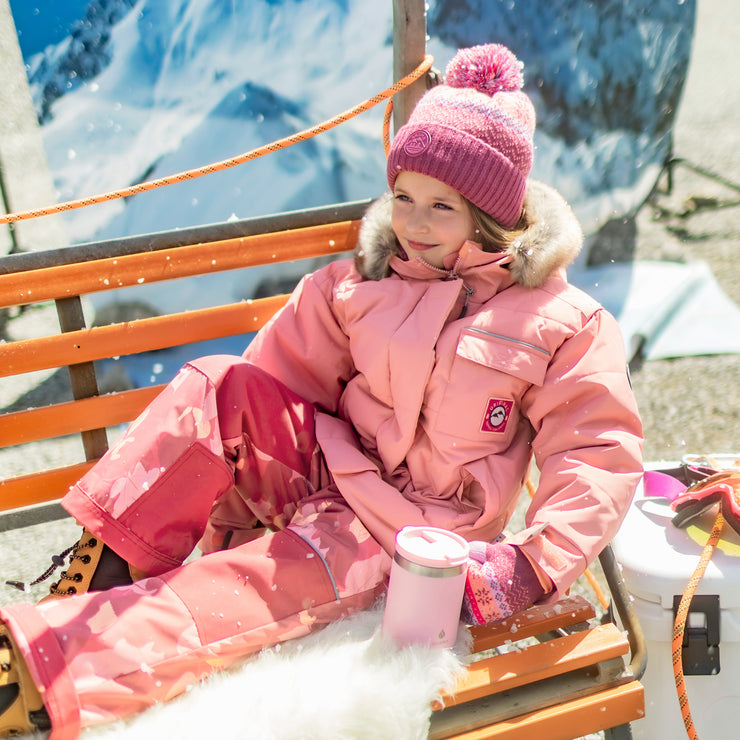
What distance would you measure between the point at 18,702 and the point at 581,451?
112cm

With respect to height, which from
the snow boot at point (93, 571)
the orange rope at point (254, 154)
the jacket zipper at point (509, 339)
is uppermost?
the orange rope at point (254, 154)

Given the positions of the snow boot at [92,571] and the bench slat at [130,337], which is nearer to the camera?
the snow boot at [92,571]

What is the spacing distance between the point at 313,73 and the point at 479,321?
182 cm

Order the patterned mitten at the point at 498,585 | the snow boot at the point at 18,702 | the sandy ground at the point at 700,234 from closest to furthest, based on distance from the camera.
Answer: the snow boot at the point at 18,702, the patterned mitten at the point at 498,585, the sandy ground at the point at 700,234

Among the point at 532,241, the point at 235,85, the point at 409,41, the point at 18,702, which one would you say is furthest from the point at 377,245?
the point at 235,85

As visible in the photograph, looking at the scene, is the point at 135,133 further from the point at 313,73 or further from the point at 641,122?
the point at 641,122

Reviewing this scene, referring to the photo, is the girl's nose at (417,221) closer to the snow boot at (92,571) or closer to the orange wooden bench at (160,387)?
the orange wooden bench at (160,387)

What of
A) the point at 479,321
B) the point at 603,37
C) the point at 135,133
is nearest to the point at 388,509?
the point at 479,321

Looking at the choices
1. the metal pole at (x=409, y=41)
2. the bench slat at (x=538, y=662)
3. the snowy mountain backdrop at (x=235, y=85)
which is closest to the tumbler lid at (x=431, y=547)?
the bench slat at (x=538, y=662)

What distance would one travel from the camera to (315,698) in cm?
140

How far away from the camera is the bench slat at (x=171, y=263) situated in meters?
1.99

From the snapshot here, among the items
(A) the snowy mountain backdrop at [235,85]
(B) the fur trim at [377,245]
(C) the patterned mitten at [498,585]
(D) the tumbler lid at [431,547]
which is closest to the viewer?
(D) the tumbler lid at [431,547]

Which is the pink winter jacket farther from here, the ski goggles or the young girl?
the ski goggles

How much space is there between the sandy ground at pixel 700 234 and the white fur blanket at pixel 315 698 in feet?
6.80
